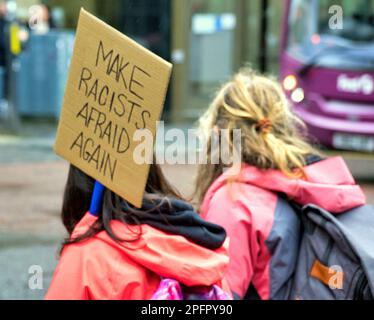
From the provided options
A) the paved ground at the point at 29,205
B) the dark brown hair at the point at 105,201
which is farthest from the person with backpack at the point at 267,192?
the paved ground at the point at 29,205

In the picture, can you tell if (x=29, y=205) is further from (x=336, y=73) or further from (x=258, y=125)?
(x=258, y=125)

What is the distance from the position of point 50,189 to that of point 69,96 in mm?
7183

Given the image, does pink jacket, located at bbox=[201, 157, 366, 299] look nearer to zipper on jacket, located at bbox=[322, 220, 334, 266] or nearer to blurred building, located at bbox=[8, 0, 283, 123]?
zipper on jacket, located at bbox=[322, 220, 334, 266]

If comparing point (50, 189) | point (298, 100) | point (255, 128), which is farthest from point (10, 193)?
point (255, 128)

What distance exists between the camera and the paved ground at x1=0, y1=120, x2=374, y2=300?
21.2 feet

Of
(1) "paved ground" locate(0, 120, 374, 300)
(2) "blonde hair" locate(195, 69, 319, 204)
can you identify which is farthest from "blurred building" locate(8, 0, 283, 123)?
(2) "blonde hair" locate(195, 69, 319, 204)

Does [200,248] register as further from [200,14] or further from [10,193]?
[200,14]

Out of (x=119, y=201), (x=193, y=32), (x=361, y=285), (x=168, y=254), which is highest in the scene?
(x=119, y=201)

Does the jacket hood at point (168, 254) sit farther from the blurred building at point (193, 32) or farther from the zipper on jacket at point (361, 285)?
the blurred building at point (193, 32)

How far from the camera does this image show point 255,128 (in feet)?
12.2

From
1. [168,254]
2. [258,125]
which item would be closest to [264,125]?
[258,125]

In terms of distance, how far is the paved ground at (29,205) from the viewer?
6469 millimetres

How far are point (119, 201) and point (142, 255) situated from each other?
0.72 ft

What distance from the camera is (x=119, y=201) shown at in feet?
8.84
